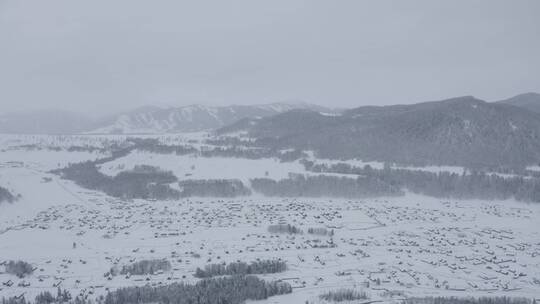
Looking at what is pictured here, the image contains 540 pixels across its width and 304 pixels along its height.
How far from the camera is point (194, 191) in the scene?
95.8m

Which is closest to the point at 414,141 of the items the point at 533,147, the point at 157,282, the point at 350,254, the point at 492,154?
the point at 492,154

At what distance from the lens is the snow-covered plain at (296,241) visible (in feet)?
149

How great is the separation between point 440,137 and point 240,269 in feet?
360

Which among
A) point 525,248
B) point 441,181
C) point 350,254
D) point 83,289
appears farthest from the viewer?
point 441,181

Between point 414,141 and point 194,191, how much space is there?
75.6m

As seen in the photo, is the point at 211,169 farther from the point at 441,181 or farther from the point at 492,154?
the point at 492,154

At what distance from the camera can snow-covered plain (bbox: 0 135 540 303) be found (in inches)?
1786

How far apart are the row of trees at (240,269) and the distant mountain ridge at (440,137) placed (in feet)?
275

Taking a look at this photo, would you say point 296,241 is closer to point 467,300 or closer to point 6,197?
point 467,300

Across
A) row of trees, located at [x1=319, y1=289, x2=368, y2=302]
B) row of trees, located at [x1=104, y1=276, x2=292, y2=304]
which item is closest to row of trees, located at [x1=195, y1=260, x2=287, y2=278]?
row of trees, located at [x1=104, y1=276, x2=292, y2=304]

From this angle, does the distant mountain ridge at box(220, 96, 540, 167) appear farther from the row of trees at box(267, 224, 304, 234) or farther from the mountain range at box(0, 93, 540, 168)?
A: the row of trees at box(267, 224, 304, 234)

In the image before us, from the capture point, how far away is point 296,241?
6041 centimetres

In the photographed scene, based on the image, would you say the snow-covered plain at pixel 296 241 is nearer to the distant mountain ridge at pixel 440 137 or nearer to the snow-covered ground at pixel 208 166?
the snow-covered ground at pixel 208 166

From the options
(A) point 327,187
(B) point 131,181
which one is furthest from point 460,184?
(B) point 131,181
